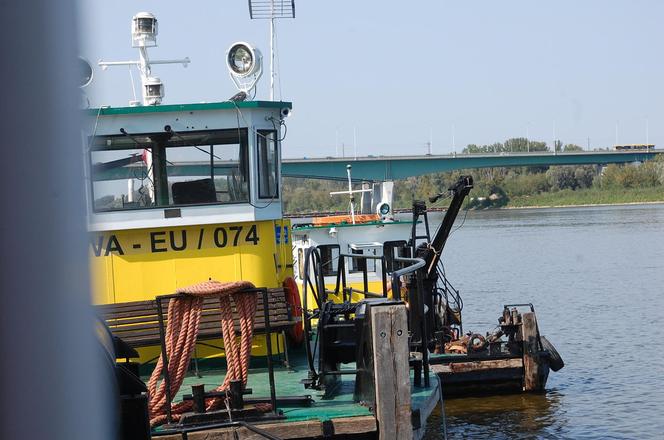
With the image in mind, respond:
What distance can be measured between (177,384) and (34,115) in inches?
235

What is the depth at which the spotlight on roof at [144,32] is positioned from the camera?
11109 millimetres

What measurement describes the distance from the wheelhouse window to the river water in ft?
22.3

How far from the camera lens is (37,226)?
120 cm

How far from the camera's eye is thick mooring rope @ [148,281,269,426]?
676 centimetres

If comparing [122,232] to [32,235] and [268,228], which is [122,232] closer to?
[268,228]

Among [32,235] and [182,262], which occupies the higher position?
[32,235]

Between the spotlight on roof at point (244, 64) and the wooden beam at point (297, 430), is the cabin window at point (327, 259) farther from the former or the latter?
the wooden beam at point (297, 430)

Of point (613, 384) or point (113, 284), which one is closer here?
point (113, 284)

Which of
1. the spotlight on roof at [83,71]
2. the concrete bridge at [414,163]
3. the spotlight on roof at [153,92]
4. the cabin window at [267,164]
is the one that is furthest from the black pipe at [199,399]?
the concrete bridge at [414,163]

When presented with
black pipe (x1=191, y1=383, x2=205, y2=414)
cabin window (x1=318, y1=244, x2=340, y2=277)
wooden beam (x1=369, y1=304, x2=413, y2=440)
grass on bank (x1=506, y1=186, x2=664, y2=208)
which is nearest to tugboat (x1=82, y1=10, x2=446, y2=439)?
black pipe (x1=191, y1=383, x2=205, y2=414)

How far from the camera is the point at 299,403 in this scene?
24.0ft

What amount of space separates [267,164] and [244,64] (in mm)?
1427

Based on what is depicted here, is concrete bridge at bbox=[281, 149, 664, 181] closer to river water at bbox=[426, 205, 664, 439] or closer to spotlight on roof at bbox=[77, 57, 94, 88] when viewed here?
river water at bbox=[426, 205, 664, 439]

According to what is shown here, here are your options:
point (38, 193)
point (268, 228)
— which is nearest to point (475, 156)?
point (268, 228)
